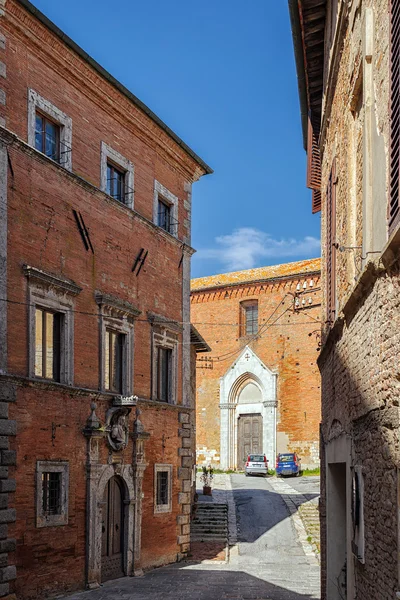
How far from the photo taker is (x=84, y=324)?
1680cm

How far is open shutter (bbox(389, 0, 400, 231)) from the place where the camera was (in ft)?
17.0

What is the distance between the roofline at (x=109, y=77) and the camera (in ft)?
49.4

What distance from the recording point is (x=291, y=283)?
132 ft

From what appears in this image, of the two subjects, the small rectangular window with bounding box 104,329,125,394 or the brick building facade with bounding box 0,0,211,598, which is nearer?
the brick building facade with bounding box 0,0,211,598

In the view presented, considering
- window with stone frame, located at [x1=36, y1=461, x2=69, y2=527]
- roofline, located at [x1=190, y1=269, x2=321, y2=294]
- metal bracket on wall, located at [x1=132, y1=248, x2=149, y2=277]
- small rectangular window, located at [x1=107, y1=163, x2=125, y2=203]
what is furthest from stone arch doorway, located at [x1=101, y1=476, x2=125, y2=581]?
roofline, located at [x1=190, y1=269, x2=321, y2=294]

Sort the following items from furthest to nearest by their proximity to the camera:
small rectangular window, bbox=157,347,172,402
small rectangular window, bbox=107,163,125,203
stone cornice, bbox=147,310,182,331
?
small rectangular window, bbox=157,347,172,402 → stone cornice, bbox=147,310,182,331 → small rectangular window, bbox=107,163,125,203

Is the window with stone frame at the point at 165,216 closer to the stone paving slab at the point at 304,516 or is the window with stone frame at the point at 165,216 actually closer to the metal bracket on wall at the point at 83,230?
the metal bracket on wall at the point at 83,230

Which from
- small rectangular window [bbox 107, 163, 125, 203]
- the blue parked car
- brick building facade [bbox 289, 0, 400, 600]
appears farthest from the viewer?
the blue parked car

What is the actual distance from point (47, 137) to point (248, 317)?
27249 millimetres

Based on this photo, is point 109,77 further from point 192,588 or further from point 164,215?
point 192,588

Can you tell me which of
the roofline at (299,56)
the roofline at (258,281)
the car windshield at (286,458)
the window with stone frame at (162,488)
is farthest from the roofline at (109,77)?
the car windshield at (286,458)

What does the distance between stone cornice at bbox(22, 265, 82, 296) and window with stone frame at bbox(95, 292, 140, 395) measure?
112 centimetres

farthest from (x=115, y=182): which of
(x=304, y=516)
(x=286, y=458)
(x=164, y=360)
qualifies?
(x=286, y=458)

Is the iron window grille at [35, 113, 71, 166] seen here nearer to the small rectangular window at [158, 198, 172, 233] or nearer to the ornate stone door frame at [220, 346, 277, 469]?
the small rectangular window at [158, 198, 172, 233]
